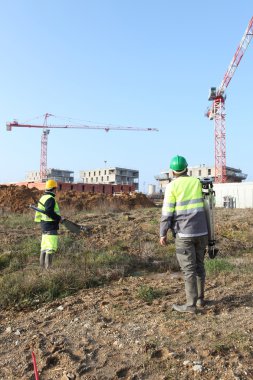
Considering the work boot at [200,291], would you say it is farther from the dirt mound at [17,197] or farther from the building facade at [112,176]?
the building facade at [112,176]

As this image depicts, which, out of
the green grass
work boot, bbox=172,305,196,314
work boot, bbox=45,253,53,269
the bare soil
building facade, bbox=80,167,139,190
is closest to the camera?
the bare soil

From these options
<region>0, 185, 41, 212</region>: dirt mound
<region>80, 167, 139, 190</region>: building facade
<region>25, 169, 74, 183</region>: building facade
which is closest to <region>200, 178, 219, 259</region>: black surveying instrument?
<region>0, 185, 41, 212</region>: dirt mound

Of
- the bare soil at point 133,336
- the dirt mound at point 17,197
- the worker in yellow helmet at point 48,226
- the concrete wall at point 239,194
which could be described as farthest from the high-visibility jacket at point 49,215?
the concrete wall at point 239,194

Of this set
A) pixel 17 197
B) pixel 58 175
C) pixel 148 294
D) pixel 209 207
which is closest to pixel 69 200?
pixel 17 197

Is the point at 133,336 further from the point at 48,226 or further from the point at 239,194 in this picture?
the point at 239,194

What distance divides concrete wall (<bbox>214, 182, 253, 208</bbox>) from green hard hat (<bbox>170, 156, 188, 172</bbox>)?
77.8 ft

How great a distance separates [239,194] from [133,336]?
82.6ft

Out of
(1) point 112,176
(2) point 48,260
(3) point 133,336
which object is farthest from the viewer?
(1) point 112,176

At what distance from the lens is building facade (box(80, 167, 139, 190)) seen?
10356 cm

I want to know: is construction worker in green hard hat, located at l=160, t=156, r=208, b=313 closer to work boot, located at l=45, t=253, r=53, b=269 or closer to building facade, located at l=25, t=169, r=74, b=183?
work boot, located at l=45, t=253, r=53, b=269

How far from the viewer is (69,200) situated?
23781 mm

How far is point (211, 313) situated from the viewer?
4.04 metres

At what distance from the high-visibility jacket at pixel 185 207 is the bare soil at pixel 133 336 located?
89cm

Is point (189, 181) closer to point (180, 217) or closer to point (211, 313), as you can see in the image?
point (180, 217)
